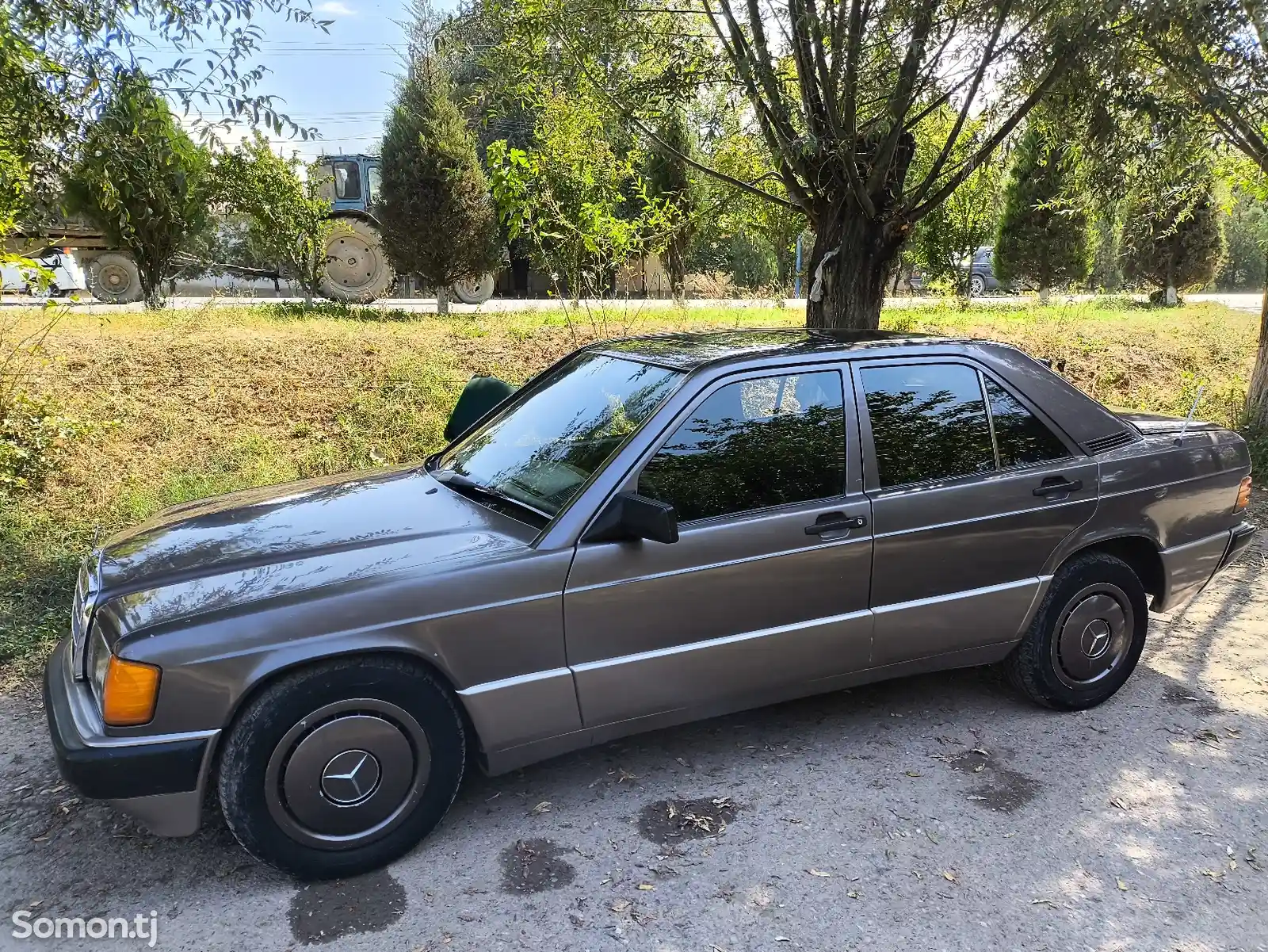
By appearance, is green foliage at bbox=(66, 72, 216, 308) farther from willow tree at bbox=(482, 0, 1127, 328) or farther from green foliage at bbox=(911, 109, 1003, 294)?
green foliage at bbox=(911, 109, 1003, 294)

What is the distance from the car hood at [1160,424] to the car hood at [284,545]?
3.07 metres

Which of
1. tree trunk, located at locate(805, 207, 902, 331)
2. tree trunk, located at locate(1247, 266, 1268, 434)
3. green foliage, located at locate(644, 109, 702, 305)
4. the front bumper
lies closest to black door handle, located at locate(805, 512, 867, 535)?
the front bumper

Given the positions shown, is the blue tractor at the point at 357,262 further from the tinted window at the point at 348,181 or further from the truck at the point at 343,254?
the tinted window at the point at 348,181

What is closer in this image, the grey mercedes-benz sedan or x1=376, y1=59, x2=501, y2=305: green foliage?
the grey mercedes-benz sedan

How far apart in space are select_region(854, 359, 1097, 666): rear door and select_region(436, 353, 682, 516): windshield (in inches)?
35.7

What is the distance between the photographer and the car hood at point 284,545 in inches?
109

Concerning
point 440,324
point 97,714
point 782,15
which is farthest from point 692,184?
point 97,714

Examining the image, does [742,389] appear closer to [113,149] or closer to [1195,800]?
[1195,800]

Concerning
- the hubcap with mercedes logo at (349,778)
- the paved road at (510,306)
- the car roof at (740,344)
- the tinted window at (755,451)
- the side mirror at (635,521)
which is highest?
the paved road at (510,306)

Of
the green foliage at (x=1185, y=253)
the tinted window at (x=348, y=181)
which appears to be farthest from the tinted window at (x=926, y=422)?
the green foliage at (x=1185, y=253)

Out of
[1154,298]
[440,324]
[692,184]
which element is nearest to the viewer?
[440,324]

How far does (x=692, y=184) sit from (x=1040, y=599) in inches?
525

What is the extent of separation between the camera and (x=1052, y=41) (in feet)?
17.8

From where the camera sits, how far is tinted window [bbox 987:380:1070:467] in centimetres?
382
